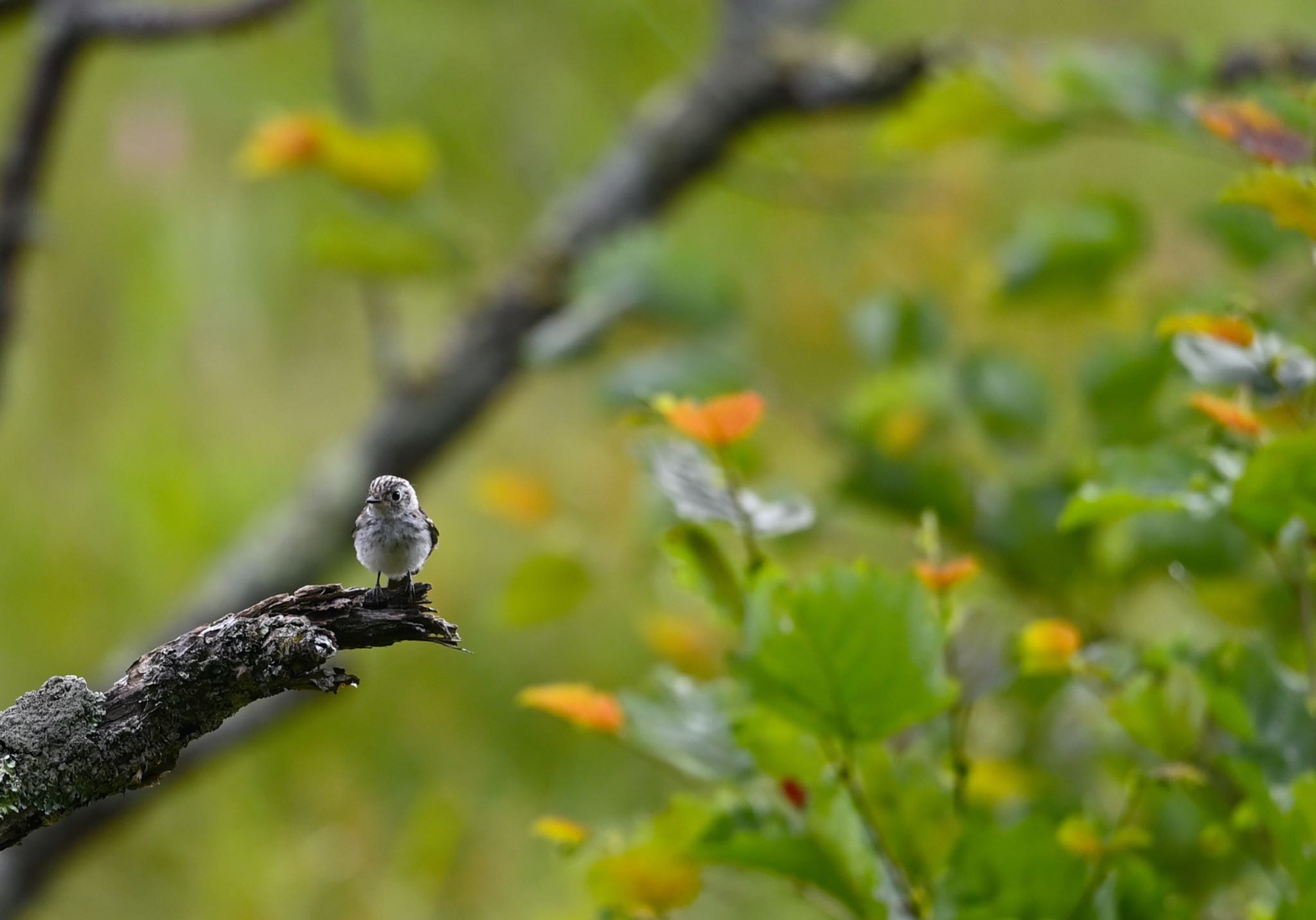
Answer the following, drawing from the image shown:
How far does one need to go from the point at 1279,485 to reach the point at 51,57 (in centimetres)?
Result: 83

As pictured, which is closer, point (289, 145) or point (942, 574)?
point (942, 574)

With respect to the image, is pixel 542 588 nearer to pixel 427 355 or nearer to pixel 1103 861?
pixel 1103 861

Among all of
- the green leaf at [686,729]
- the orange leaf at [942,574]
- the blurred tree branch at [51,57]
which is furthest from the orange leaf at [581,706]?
the blurred tree branch at [51,57]

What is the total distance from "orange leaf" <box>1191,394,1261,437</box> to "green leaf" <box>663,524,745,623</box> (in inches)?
6.0

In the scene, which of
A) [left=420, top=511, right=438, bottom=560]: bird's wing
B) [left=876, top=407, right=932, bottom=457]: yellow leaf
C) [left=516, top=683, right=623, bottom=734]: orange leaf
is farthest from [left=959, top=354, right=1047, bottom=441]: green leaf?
[left=420, top=511, right=438, bottom=560]: bird's wing

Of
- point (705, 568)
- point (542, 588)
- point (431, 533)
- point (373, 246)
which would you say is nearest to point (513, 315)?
point (373, 246)

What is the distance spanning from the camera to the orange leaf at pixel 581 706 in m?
0.40

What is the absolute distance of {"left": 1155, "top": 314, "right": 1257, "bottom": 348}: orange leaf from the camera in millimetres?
354

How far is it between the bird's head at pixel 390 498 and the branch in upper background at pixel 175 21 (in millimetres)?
638

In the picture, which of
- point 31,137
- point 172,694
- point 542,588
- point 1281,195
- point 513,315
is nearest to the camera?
point 172,694

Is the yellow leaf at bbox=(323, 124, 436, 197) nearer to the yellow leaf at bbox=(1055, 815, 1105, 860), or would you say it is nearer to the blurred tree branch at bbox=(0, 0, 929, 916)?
the blurred tree branch at bbox=(0, 0, 929, 916)

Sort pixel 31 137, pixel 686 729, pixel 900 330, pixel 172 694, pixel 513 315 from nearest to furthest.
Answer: pixel 172 694, pixel 686 729, pixel 900 330, pixel 31 137, pixel 513 315

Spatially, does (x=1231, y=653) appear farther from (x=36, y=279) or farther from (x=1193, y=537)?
(x=36, y=279)

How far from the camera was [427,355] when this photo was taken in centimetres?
142
